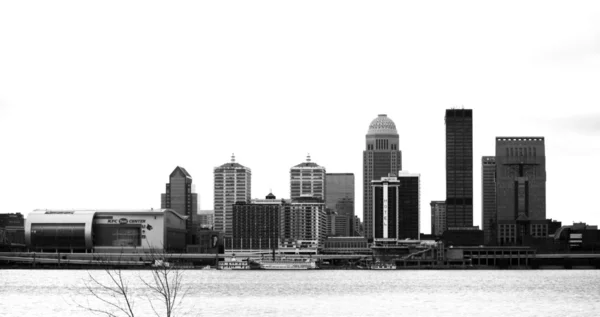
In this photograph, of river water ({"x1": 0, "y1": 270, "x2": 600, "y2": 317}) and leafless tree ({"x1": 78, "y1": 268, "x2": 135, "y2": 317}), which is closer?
leafless tree ({"x1": 78, "y1": 268, "x2": 135, "y2": 317})

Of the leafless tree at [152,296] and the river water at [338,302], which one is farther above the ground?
the leafless tree at [152,296]

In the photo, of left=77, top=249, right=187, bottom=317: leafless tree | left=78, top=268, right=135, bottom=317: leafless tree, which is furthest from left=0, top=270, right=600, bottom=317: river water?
left=78, top=268, right=135, bottom=317: leafless tree

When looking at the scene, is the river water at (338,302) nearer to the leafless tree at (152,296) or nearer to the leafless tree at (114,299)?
the leafless tree at (152,296)

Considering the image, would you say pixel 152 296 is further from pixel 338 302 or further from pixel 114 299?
pixel 338 302

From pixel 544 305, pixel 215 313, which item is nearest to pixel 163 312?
pixel 215 313

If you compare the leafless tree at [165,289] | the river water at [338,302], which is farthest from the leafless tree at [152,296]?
the river water at [338,302]

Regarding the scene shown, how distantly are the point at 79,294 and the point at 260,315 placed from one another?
37812 millimetres

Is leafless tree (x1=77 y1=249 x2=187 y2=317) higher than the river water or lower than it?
higher

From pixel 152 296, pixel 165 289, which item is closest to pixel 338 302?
pixel 152 296

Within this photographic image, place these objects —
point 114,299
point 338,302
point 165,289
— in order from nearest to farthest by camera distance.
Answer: point 165,289
point 114,299
point 338,302

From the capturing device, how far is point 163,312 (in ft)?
292

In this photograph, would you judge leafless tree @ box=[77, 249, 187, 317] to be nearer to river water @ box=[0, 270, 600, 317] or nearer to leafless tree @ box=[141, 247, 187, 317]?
leafless tree @ box=[141, 247, 187, 317]

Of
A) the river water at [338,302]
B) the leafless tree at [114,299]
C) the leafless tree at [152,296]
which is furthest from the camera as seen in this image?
the river water at [338,302]

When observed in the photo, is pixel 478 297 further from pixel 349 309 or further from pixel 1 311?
pixel 1 311
